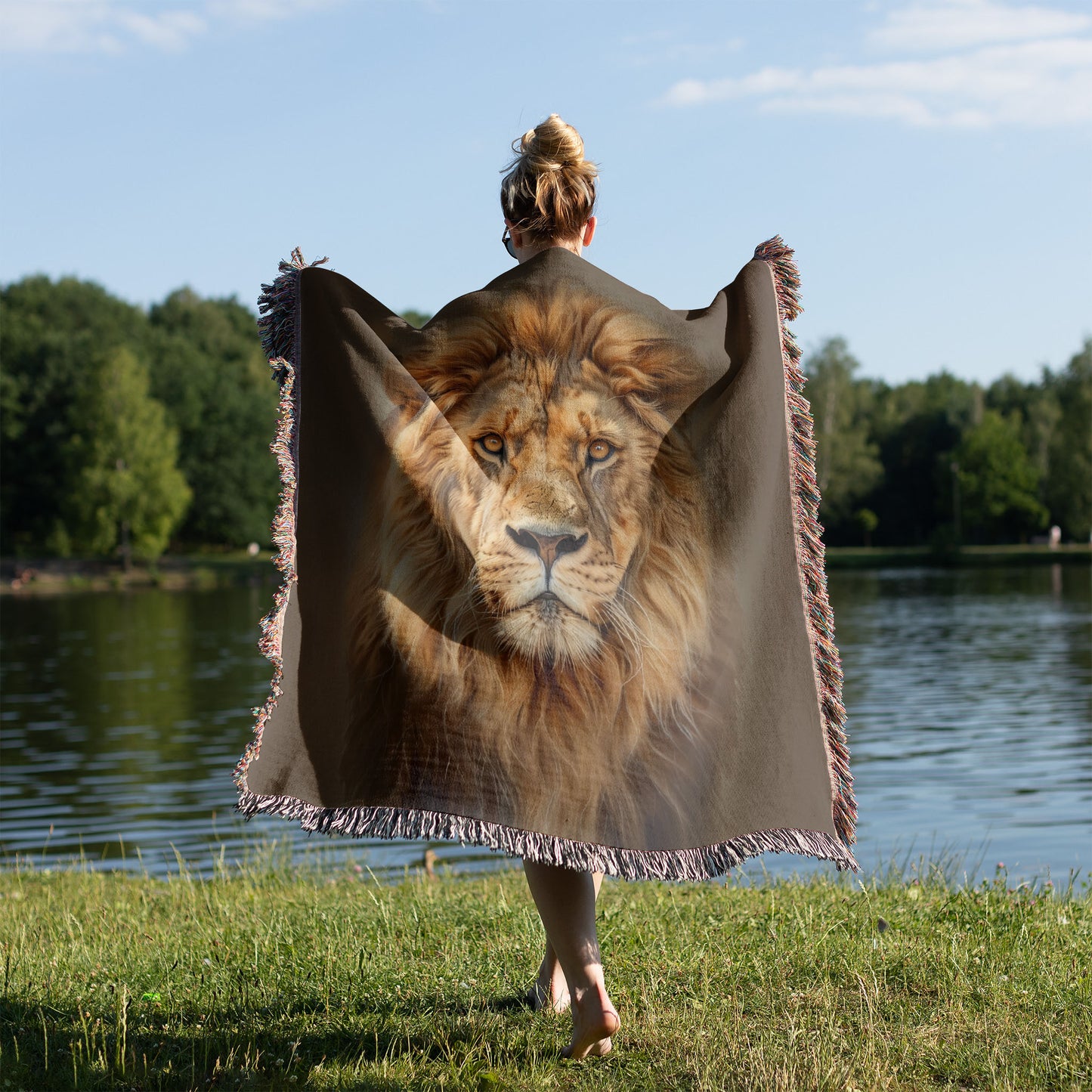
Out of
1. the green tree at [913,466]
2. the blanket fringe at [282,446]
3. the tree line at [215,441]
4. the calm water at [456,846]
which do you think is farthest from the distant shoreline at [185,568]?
the blanket fringe at [282,446]

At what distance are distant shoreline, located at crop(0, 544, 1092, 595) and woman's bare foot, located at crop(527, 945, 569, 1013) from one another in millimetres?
48963

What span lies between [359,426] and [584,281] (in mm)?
684

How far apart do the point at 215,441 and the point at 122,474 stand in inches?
345

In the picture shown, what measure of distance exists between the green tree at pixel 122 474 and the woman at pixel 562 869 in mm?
52433

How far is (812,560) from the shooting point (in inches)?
131

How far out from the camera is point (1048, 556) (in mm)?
59812

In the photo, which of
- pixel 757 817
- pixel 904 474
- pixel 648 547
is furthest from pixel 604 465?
pixel 904 474

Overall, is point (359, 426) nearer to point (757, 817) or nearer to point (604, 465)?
point (604, 465)

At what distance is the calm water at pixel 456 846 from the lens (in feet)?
32.0

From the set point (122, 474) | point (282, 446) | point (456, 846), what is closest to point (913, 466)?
point (122, 474)

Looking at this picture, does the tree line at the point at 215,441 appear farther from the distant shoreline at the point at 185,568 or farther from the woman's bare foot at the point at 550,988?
the woman's bare foot at the point at 550,988

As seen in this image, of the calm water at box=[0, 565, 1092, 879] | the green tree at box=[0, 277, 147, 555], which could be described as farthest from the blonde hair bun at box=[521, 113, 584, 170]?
the green tree at box=[0, 277, 147, 555]

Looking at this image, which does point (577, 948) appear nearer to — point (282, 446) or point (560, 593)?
point (560, 593)

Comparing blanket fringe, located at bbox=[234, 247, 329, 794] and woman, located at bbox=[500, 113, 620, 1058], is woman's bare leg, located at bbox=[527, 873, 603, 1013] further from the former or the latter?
blanket fringe, located at bbox=[234, 247, 329, 794]
